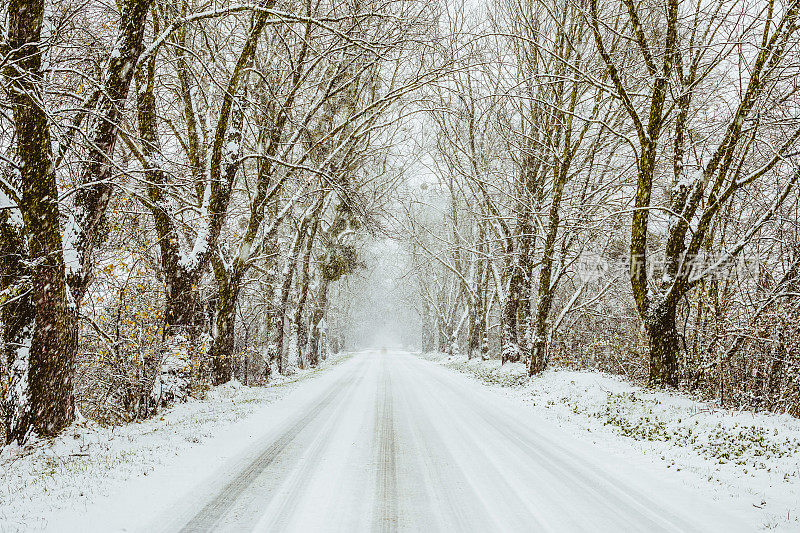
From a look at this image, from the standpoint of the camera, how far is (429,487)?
471 cm

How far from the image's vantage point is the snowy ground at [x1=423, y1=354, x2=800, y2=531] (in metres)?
4.74

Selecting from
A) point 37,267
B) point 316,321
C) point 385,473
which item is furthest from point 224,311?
point 316,321

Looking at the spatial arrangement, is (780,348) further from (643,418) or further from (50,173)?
(50,173)

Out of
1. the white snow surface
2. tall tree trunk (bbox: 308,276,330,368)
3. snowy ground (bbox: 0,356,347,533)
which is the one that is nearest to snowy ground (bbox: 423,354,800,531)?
the white snow surface

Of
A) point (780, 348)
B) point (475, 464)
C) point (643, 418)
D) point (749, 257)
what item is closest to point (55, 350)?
point (475, 464)

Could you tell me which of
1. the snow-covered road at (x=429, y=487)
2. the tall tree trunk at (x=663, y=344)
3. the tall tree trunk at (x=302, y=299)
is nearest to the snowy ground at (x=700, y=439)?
the snow-covered road at (x=429, y=487)

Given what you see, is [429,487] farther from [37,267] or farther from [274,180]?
[274,180]

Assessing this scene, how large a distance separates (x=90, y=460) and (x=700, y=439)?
829 centimetres

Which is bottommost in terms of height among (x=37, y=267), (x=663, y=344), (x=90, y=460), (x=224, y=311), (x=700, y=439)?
(x=90, y=460)

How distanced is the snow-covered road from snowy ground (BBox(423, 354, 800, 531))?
404 mm

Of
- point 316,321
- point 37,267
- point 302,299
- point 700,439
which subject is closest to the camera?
point 37,267

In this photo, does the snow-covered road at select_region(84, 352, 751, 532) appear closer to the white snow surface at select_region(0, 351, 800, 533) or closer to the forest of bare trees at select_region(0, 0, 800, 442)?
the white snow surface at select_region(0, 351, 800, 533)

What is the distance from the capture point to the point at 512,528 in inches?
146

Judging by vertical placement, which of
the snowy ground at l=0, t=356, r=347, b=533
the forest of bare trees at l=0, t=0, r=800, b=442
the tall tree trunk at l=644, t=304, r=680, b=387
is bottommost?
the snowy ground at l=0, t=356, r=347, b=533
